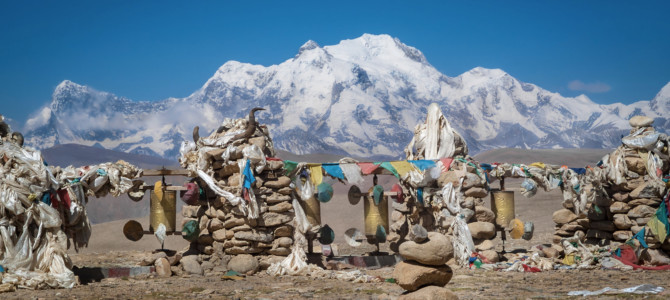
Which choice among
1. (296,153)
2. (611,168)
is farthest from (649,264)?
(296,153)

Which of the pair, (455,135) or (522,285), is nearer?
(522,285)

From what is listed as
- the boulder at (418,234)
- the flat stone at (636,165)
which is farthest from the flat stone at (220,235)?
the flat stone at (636,165)

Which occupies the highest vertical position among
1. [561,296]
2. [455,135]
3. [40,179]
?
[455,135]

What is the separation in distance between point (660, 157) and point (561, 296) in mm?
6150

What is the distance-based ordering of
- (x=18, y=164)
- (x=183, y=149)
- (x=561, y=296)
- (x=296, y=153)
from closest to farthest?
(x=561, y=296) < (x=18, y=164) < (x=183, y=149) < (x=296, y=153)

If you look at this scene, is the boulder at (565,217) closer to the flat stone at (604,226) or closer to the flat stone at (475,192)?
the flat stone at (604,226)

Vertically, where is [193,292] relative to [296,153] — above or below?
below

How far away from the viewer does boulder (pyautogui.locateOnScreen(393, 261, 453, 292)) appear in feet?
28.5

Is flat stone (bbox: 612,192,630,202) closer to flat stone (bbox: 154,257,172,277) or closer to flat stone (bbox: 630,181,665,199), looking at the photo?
flat stone (bbox: 630,181,665,199)

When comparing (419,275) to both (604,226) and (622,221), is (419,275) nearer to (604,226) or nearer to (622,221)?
(622,221)

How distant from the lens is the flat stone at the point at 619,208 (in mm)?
14953

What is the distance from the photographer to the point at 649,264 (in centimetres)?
1391

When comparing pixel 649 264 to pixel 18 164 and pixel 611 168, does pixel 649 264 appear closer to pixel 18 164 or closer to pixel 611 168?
pixel 611 168

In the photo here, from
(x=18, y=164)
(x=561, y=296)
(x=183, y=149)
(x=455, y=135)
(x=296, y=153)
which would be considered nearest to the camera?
(x=561, y=296)
